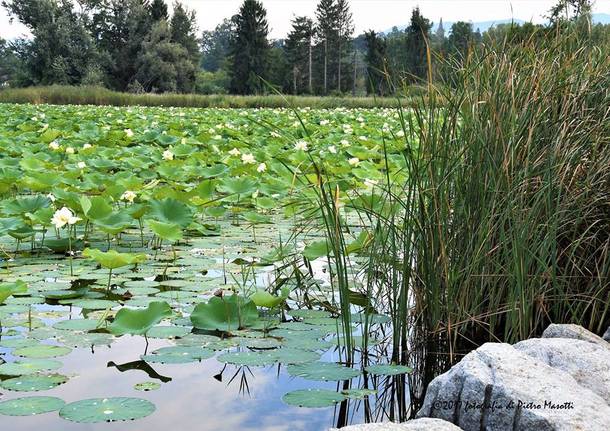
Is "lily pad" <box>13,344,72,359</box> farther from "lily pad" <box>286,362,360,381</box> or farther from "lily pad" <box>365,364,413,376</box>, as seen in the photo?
"lily pad" <box>365,364,413,376</box>

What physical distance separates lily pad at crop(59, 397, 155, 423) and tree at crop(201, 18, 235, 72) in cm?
6426

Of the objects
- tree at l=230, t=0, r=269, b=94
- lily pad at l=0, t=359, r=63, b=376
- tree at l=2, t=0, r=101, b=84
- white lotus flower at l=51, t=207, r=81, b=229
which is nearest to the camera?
lily pad at l=0, t=359, r=63, b=376

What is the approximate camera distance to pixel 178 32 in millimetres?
36031

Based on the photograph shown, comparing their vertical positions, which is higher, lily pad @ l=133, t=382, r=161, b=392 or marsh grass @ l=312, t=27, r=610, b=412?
marsh grass @ l=312, t=27, r=610, b=412

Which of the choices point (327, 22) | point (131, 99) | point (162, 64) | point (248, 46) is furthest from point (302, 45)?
point (131, 99)

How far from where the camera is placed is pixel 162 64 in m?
29.8

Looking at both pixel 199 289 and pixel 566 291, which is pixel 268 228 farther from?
pixel 566 291

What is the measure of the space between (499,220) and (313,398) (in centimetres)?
70

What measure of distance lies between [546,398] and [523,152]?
87 cm

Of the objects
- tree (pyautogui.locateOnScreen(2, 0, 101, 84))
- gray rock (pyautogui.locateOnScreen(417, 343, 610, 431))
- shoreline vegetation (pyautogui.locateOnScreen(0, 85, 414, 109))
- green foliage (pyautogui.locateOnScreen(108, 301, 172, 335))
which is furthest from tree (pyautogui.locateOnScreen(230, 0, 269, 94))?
gray rock (pyautogui.locateOnScreen(417, 343, 610, 431))

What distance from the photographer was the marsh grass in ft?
6.47

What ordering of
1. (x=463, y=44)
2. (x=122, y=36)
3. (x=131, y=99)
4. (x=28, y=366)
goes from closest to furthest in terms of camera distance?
(x=28, y=366) → (x=463, y=44) → (x=131, y=99) → (x=122, y=36)

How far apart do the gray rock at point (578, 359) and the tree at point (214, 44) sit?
211 feet

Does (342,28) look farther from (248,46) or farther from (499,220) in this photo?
(499,220)
